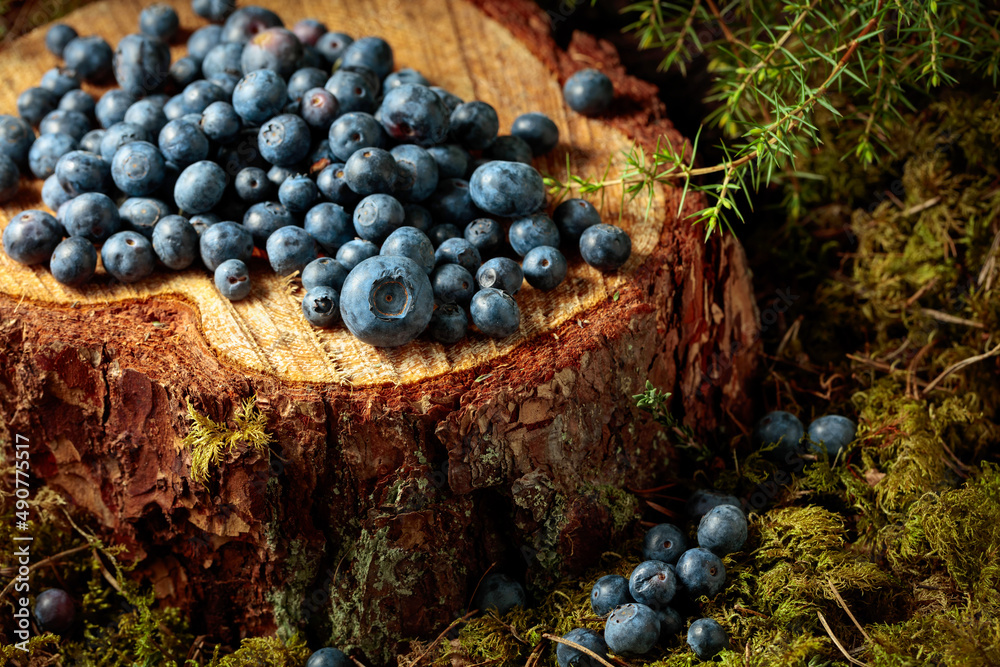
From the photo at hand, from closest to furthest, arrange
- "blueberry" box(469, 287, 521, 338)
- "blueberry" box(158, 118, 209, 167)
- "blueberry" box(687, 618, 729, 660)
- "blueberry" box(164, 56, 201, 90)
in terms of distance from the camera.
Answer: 1. "blueberry" box(687, 618, 729, 660)
2. "blueberry" box(469, 287, 521, 338)
3. "blueberry" box(158, 118, 209, 167)
4. "blueberry" box(164, 56, 201, 90)

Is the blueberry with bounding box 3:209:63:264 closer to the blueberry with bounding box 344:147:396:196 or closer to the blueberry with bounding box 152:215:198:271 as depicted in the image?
the blueberry with bounding box 152:215:198:271

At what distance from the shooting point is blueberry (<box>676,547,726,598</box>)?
1918 mm

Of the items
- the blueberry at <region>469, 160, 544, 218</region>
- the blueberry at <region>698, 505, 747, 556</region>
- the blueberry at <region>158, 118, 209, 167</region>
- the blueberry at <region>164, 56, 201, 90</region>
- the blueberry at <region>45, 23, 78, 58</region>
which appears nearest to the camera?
the blueberry at <region>698, 505, 747, 556</region>

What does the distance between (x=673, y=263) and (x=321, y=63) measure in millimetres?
1388

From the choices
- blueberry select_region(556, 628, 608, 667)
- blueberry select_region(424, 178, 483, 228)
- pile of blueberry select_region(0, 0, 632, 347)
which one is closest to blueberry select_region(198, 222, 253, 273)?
pile of blueberry select_region(0, 0, 632, 347)

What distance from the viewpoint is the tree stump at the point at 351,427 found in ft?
6.08

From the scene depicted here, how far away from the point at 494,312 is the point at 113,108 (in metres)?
1.56

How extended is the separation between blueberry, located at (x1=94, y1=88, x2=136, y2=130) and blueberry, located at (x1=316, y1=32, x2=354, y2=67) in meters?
0.65

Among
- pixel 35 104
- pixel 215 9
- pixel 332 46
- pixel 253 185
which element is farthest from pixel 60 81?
pixel 253 185

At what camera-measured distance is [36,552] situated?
2254mm

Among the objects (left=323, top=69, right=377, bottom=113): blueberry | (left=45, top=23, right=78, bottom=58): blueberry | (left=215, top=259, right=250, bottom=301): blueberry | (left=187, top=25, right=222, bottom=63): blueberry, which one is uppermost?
(left=45, top=23, right=78, bottom=58): blueberry

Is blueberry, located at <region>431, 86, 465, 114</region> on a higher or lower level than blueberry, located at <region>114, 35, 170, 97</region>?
lower

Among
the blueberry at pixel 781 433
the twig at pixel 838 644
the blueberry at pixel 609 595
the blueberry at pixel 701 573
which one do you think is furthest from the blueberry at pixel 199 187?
the twig at pixel 838 644

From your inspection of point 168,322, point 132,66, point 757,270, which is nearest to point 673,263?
point 757,270
